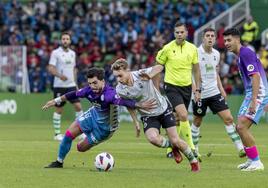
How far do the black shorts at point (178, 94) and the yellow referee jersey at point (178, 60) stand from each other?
0.30ft

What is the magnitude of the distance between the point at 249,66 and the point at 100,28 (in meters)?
26.5

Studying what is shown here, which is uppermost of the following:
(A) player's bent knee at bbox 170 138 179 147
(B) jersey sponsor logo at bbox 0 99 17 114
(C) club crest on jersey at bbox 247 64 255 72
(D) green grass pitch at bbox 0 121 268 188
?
(C) club crest on jersey at bbox 247 64 255 72

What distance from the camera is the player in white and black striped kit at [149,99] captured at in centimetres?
1448

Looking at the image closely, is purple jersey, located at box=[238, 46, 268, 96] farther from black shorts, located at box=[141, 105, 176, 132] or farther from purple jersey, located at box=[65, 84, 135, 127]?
purple jersey, located at box=[65, 84, 135, 127]

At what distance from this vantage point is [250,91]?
14.5 metres

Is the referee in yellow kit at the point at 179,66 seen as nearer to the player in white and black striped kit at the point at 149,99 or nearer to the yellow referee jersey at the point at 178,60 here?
the yellow referee jersey at the point at 178,60

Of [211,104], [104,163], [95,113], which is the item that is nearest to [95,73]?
[95,113]

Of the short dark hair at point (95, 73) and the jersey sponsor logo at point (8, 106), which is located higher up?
the short dark hair at point (95, 73)

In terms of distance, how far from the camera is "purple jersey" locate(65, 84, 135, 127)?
14867 millimetres

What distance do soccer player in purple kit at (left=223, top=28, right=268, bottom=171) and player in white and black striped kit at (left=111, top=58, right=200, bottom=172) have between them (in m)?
0.97

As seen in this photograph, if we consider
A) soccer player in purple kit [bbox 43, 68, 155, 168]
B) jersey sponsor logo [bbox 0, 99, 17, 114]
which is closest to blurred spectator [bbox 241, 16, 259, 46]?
jersey sponsor logo [bbox 0, 99, 17, 114]

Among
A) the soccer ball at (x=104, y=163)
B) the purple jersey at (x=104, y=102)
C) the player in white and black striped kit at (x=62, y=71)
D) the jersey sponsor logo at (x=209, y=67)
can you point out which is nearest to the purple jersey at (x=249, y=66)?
the purple jersey at (x=104, y=102)

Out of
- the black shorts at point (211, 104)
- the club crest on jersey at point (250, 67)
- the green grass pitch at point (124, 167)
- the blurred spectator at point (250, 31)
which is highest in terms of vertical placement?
the blurred spectator at point (250, 31)

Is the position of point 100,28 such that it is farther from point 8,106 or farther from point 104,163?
point 104,163
